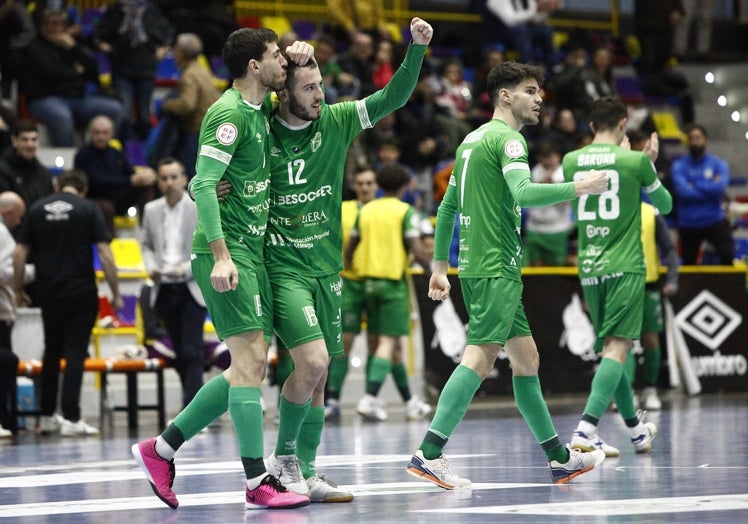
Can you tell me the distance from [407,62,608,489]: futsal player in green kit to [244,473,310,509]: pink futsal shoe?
86 cm

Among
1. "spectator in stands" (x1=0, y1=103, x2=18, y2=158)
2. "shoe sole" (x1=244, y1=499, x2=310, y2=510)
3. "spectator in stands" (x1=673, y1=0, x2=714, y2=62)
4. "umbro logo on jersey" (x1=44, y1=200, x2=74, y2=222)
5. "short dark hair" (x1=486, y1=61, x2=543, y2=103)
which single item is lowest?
"shoe sole" (x1=244, y1=499, x2=310, y2=510)

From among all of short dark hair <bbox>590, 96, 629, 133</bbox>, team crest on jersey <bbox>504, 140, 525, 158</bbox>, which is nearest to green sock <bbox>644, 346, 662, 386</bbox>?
short dark hair <bbox>590, 96, 629, 133</bbox>

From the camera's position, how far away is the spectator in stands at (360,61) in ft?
60.1

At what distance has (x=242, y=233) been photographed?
22.1 ft

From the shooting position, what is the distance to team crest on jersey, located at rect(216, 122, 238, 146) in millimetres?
6602

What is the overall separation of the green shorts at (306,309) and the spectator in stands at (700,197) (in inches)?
444

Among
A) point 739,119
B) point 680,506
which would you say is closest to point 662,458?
point 680,506

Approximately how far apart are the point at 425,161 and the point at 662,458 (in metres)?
9.83

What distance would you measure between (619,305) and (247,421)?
3463 mm

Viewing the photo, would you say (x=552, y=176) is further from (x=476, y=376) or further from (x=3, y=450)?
(x=476, y=376)

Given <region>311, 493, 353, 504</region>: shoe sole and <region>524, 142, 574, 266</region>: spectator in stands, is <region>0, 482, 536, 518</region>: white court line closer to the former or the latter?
<region>311, 493, 353, 504</region>: shoe sole

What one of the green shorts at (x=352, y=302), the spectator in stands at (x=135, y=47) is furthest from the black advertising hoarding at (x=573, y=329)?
the spectator in stands at (x=135, y=47)

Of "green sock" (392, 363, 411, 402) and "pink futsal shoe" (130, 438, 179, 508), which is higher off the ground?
"green sock" (392, 363, 411, 402)

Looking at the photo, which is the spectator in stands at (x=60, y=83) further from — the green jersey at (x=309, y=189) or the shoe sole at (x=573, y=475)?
the shoe sole at (x=573, y=475)
